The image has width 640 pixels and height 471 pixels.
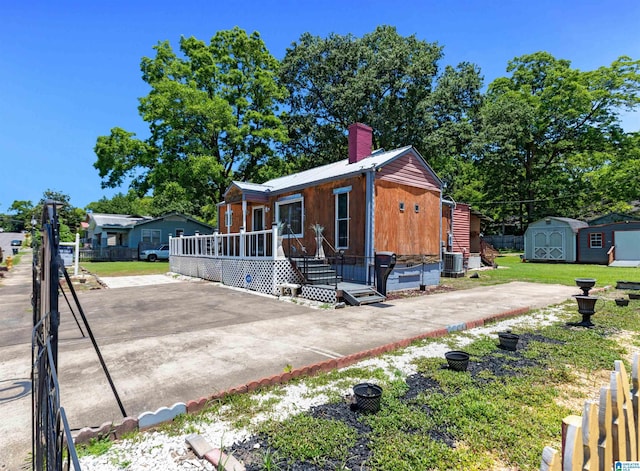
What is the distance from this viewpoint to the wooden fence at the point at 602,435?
53.4 inches

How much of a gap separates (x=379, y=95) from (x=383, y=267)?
65.3ft

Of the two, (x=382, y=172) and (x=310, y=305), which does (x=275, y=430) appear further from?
(x=382, y=172)

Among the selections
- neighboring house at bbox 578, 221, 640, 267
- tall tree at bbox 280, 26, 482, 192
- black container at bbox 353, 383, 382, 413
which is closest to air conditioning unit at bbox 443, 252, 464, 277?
tall tree at bbox 280, 26, 482, 192

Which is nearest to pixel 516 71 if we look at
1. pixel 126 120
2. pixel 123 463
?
pixel 126 120

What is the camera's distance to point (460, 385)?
3.63 meters

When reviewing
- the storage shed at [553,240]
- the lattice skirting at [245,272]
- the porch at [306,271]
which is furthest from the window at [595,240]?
the lattice skirting at [245,272]

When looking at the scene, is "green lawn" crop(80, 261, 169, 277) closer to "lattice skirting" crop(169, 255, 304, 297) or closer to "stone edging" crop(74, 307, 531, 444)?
"lattice skirting" crop(169, 255, 304, 297)

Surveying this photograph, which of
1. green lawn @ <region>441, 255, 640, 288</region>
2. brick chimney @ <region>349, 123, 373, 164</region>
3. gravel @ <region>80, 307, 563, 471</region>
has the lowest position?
green lawn @ <region>441, 255, 640, 288</region>

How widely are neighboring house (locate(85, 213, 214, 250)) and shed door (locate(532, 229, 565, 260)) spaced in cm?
3009

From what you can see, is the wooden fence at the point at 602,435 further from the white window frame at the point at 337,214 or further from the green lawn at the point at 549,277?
the green lawn at the point at 549,277

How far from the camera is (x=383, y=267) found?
9.74m

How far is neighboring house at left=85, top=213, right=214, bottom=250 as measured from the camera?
30469 millimetres

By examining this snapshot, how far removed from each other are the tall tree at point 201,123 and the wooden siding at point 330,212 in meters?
12.3

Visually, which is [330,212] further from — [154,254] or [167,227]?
[167,227]
